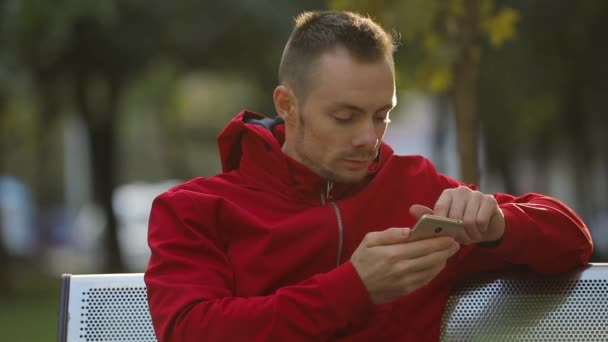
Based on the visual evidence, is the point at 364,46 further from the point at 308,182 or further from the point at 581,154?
the point at 581,154

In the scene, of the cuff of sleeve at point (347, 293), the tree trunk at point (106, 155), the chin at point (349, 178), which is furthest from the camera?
the tree trunk at point (106, 155)

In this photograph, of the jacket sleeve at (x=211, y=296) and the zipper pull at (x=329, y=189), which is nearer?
the jacket sleeve at (x=211, y=296)

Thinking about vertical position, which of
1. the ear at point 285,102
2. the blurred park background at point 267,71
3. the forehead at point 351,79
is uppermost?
the forehead at point 351,79

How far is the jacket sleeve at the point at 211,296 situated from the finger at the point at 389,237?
0.10 m

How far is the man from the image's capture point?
296 centimetres

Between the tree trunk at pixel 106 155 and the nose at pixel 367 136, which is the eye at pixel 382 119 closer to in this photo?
the nose at pixel 367 136

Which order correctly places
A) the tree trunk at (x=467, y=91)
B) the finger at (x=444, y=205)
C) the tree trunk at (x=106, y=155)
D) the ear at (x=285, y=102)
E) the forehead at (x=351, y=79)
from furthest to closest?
1. the tree trunk at (x=106, y=155)
2. the tree trunk at (x=467, y=91)
3. the ear at (x=285, y=102)
4. the forehead at (x=351, y=79)
5. the finger at (x=444, y=205)

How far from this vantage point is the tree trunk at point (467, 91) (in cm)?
579

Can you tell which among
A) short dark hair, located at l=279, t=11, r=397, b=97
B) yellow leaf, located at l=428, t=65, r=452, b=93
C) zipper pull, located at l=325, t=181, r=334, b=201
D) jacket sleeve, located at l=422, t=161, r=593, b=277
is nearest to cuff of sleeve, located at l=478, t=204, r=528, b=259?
jacket sleeve, located at l=422, t=161, r=593, b=277

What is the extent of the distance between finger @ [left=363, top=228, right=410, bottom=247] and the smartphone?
0.06ft

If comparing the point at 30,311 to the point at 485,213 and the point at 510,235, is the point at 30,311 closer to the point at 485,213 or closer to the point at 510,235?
the point at 510,235

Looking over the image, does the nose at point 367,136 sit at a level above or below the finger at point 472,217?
above

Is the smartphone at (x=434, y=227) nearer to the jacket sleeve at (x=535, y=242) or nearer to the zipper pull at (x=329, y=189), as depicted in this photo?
the jacket sleeve at (x=535, y=242)

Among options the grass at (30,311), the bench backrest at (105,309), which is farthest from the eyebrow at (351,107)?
the grass at (30,311)
